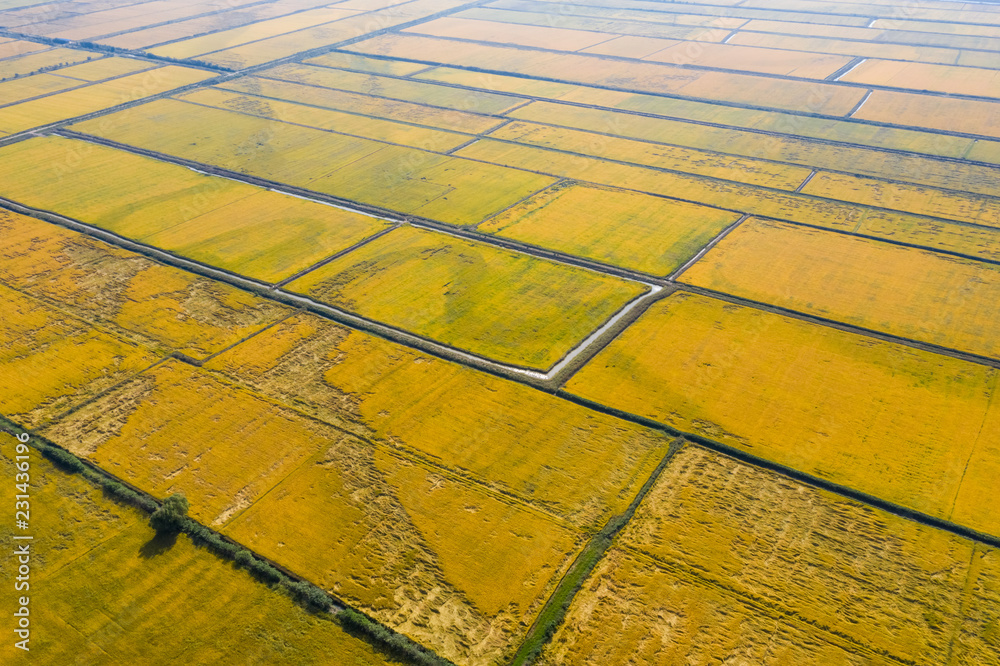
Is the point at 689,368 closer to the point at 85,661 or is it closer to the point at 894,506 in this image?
the point at 894,506

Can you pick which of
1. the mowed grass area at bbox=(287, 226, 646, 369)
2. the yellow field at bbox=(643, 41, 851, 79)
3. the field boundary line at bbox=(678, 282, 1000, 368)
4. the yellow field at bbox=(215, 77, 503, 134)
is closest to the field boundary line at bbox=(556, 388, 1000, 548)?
the mowed grass area at bbox=(287, 226, 646, 369)

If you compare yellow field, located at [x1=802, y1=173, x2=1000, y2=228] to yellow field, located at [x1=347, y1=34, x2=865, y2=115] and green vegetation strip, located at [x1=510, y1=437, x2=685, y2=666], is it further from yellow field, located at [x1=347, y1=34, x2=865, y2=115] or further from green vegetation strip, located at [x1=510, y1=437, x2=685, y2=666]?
green vegetation strip, located at [x1=510, y1=437, x2=685, y2=666]

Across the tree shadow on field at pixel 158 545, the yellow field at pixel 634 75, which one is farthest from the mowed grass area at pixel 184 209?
the yellow field at pixel 634 75

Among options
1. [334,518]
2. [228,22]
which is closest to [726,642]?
[334,518]

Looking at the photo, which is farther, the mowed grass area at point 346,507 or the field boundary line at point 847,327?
the field boundary line at point 847,327

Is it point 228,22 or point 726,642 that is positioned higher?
point 228,22

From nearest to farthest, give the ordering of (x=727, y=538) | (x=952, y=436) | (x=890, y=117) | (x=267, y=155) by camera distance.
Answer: (x=727, y=538)
(x=952, y=436)
(x=267, y=155)
(x=890, y=117)

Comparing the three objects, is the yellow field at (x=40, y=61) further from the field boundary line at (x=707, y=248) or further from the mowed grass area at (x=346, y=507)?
the field boundary line at (x=707, y=248)
